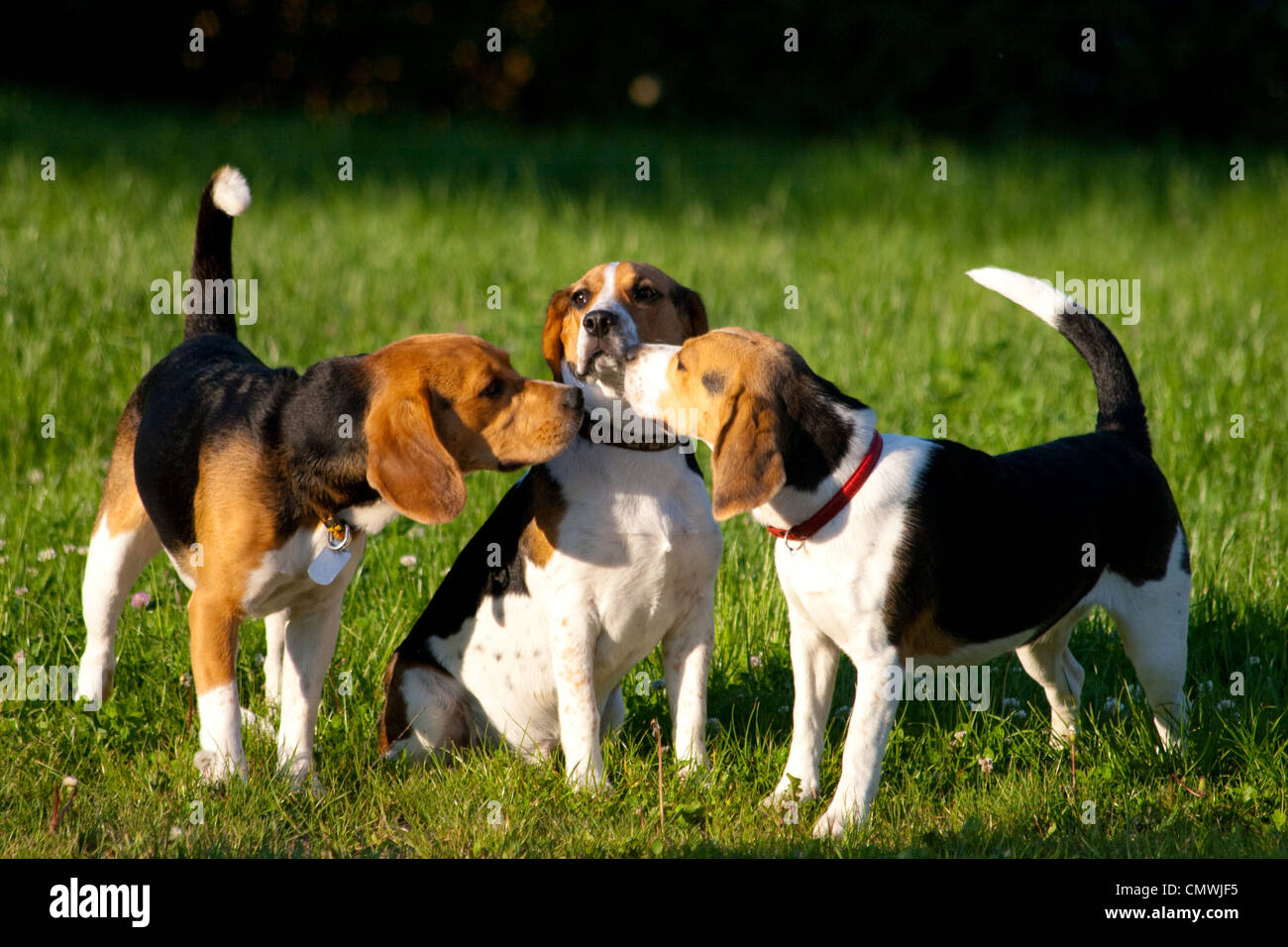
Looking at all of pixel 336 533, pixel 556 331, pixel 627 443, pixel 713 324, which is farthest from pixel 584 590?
pixel 713 324

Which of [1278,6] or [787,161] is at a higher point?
[1278,6]

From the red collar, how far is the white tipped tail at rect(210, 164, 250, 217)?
8.44 feet

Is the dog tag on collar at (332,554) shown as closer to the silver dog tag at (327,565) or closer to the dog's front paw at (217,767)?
the silver dog tag at (327,565)

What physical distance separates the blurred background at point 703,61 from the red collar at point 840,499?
1642 centimetres

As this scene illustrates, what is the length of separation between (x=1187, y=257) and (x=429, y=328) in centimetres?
745

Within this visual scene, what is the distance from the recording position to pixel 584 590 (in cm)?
476

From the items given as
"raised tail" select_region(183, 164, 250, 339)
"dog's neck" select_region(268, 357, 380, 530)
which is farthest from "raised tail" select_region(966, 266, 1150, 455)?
Answer: "raised tail" select_region(183, 164, 250, 339)

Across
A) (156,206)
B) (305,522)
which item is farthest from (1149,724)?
(156,206)

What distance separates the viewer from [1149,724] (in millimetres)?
5359

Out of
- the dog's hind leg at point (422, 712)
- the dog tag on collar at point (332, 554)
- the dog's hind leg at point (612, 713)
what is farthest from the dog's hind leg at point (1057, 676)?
the dog tag on collar at point (332, 554)

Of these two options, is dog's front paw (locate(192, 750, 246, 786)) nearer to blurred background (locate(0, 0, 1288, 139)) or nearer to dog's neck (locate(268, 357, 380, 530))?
dog's neck (locate(268, 357, 380, 530))

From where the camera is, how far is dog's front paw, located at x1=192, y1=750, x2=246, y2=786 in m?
4.68

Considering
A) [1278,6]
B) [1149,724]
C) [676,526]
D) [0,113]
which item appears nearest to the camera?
[676,526]
